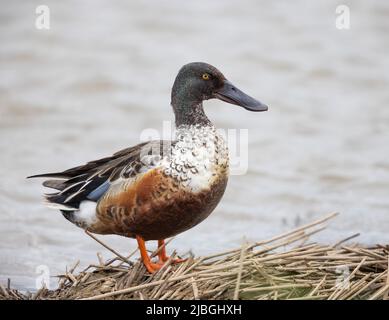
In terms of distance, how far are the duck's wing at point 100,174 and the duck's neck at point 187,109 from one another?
7.1 inches

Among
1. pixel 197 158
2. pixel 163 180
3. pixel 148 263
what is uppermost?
pixel 197 158

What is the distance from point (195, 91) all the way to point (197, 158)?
1.67 feet

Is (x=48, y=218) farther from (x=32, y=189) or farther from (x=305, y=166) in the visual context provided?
(x=305, y=166)

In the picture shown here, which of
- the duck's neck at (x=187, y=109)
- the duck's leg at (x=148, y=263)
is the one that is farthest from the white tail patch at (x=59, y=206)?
the duck's neck at (x=187, y=109)

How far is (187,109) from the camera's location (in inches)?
213

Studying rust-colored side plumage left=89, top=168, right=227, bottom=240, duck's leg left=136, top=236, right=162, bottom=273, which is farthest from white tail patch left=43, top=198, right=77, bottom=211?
duck's leg left=136, top=236, right=162, bottom=273

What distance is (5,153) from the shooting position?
403 inches

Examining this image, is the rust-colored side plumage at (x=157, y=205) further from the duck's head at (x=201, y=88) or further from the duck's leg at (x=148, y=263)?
the duck's head at (x=201, y=88)

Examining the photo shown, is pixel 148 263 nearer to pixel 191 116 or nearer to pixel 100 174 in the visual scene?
pixel 100 174

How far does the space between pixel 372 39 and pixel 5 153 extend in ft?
20.5

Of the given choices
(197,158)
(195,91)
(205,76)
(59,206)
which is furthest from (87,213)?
(205,76)

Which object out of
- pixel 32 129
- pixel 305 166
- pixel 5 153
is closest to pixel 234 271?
pixel 305 166

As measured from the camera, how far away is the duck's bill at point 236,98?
5.48 meters

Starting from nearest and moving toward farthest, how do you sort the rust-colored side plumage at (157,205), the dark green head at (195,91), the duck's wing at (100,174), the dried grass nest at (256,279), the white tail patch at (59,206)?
1. the dried grass nest at (256,279)
2. the rust-colored side plumage at (157,205)
3. the duck's wing at (100,174)
4. the dark green head at (195,91)
5. the white tail patch at (59,206)
